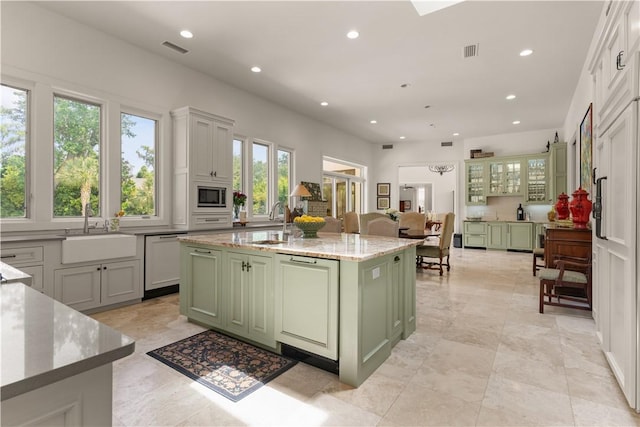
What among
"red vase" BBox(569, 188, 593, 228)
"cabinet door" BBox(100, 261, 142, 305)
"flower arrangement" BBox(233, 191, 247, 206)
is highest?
"flower arrangement" BBox(233, 191, 247, 206)

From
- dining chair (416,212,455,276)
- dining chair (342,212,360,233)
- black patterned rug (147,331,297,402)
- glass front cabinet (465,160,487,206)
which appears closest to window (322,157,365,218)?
dining chair (342,212,360,233)

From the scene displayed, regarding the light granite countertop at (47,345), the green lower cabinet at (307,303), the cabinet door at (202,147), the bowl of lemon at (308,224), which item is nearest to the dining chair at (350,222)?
the cabinet door at (202,147)

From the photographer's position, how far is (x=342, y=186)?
376 inches

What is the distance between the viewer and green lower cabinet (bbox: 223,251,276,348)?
8.52ft

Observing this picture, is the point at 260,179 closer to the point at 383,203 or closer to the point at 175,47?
the point at 175,47

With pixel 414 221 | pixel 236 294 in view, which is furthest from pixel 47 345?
pixel 414 221

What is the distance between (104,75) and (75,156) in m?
1.06

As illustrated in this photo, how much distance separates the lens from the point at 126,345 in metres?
0.74

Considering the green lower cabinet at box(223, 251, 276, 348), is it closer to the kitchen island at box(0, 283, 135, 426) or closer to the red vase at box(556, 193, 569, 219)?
the kitchen island at box(0, 283, 135, 426)

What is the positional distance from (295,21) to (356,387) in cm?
373

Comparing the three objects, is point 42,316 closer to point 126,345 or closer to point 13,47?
point 126,345

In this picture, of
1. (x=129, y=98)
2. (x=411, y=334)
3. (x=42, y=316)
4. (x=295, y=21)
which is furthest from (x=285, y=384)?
(x=129, y=98)

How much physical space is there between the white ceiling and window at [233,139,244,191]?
3.31 ft

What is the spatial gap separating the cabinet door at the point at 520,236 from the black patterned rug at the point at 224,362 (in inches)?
313
